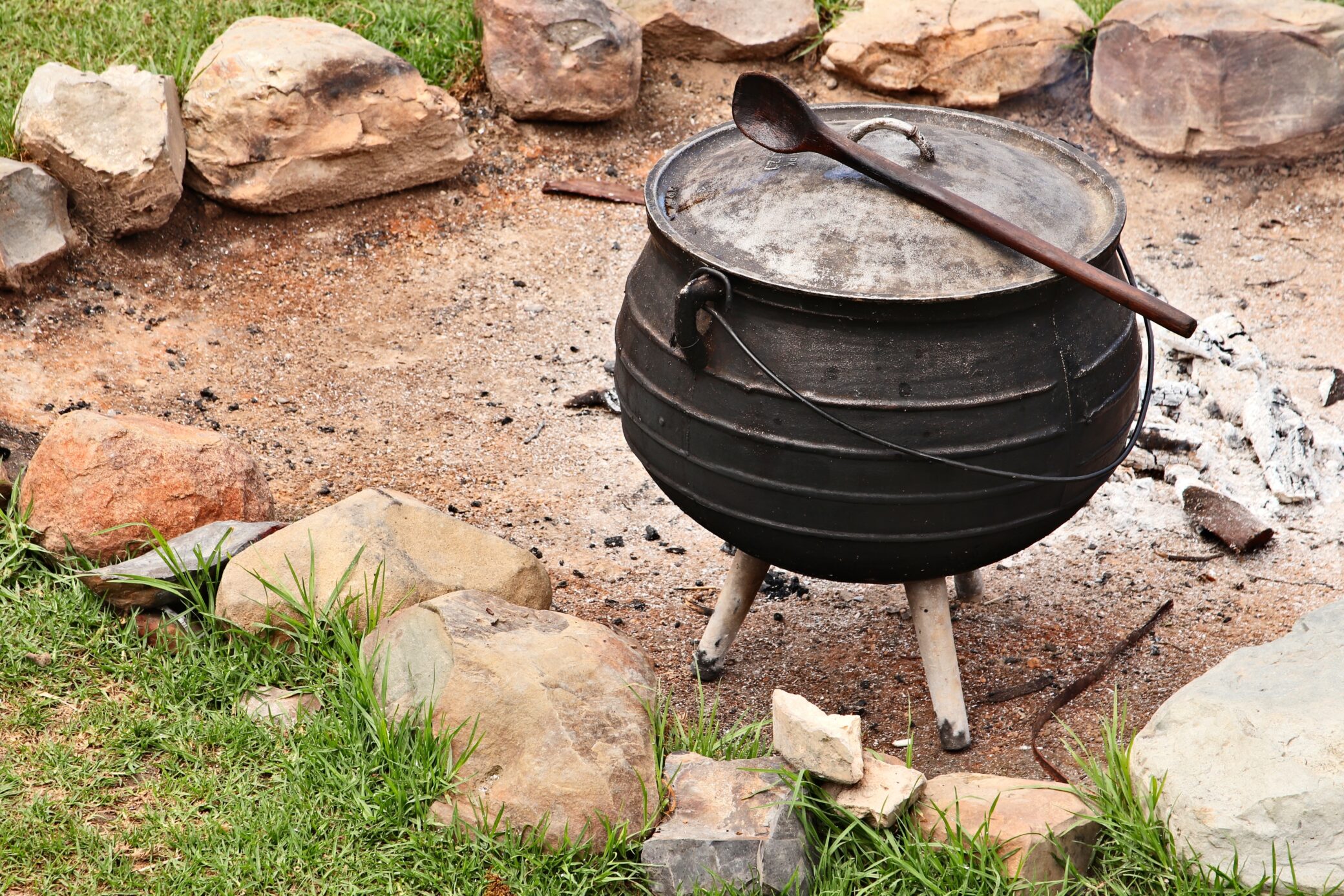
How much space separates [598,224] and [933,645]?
2806 mm

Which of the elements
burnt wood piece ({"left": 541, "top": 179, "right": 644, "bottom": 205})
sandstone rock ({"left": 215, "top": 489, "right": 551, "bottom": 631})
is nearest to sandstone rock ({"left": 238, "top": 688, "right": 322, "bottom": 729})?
sandstone rock ({"left": 215, "top": 489, "right": 551, "bottom": 631})

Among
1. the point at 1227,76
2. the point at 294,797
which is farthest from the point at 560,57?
the point at 294,797

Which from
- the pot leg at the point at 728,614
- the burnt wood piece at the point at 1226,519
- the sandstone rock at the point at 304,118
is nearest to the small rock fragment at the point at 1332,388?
the burnt wood piece at the point at 1226,519

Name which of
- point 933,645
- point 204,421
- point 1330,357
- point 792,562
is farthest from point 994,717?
point 204,421

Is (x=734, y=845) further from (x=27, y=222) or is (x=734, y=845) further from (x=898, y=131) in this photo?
(x=27, y=222)

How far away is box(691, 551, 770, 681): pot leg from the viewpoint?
10.5 feet

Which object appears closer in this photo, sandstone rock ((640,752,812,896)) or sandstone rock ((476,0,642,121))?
sandstone rock ((640,752,812,896))

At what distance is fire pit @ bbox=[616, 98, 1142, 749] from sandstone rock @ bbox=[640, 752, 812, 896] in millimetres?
522

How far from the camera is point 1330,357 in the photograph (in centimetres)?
460

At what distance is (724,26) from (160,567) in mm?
3724

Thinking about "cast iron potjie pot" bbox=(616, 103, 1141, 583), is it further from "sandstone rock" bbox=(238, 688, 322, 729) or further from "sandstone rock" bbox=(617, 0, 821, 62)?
"sandstone rock" bbox=(617, 0, 821, 62)

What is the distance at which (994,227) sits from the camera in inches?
98.6

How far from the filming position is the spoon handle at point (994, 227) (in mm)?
2424

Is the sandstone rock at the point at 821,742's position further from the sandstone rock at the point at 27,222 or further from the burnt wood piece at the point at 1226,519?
the sandstone rock at the point at 27,222
